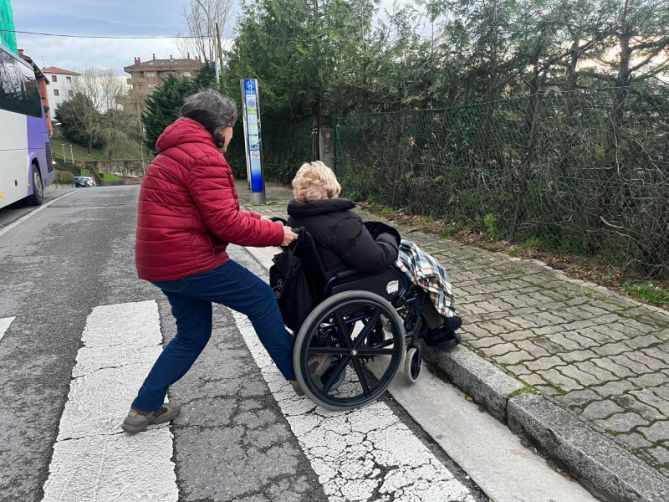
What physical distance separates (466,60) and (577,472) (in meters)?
6.60

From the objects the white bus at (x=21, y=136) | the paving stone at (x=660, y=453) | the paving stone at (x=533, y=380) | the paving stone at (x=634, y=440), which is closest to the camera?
the paving stone at (x=660, y=453)

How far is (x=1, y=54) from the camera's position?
411 inches

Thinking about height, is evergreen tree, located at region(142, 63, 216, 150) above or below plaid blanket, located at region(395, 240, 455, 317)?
above

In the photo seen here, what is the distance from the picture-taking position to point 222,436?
273 centimetres

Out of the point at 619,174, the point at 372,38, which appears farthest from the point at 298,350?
the point at 372,38

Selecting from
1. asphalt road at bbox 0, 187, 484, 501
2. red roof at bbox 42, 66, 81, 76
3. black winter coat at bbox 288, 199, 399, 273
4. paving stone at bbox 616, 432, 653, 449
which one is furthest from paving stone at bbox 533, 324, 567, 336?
red roof at bbox 42, 66, 81, 76

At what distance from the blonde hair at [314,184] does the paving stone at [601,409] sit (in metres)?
1.82

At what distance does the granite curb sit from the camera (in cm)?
213

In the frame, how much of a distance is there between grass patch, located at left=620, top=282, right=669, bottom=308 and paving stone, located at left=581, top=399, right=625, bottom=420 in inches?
71.8

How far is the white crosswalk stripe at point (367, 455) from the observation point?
2283mm

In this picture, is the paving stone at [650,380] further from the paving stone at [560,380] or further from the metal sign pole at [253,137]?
the metal sign pole at [253,137]

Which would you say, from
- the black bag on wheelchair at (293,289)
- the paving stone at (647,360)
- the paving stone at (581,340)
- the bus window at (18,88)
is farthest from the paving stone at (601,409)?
the bus window at (18,88)

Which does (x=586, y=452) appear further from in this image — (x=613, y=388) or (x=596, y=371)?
(x=596, y=371)

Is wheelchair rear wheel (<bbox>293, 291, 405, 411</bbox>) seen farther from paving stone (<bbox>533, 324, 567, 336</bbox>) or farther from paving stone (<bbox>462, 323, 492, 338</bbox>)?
paving stone (<bbox>533, 324, 567, 336</bbox>)
